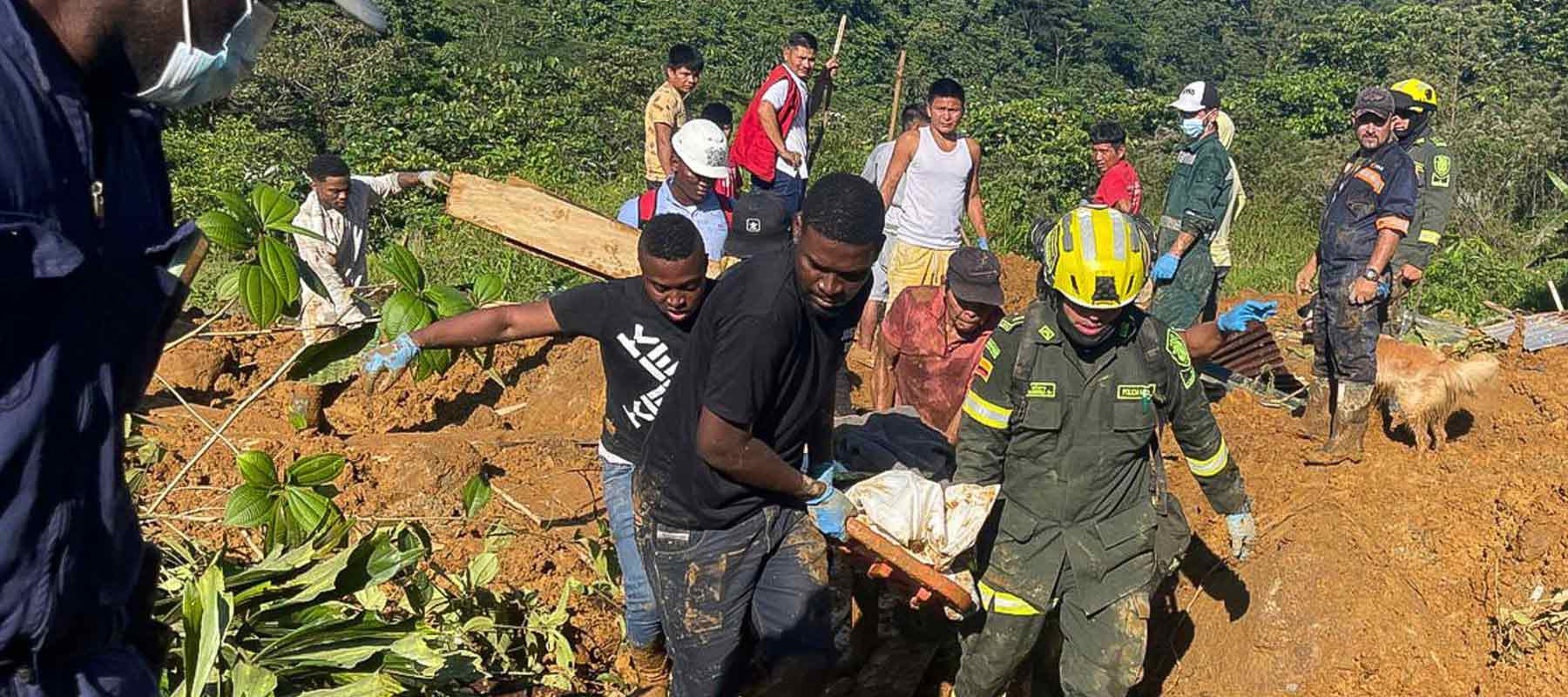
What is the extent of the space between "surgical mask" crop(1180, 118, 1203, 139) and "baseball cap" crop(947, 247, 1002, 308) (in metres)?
3.22

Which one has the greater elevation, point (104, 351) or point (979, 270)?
point (104, 351)

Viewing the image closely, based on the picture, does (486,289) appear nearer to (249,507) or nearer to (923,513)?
(249,507)

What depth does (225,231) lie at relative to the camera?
3.40 m

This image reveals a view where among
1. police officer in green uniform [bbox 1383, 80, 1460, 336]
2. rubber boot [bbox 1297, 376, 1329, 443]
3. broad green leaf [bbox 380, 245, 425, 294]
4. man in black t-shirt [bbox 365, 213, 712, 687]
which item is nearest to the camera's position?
man in black t-shirt [bbox 365, 213, 712, 687]

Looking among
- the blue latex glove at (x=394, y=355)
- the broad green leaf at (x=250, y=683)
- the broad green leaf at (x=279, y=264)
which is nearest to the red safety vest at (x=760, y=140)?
the blue latex glove at (x=394, y=355)

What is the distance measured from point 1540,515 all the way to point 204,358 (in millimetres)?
7047

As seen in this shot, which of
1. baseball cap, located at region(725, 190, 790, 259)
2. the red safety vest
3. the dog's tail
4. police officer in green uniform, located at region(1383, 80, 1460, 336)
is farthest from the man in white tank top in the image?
the dog's tail

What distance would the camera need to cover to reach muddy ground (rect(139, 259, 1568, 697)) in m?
4.93

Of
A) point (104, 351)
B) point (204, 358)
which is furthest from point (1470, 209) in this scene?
point (104, 351)

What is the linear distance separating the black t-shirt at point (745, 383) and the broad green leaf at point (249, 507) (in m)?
1.05

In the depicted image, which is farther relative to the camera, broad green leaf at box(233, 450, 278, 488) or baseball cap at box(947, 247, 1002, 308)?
baseball cap at box(947, 247, 1002, 308)

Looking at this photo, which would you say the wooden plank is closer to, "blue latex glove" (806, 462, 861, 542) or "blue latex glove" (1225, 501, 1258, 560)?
"blue latex glove" (806, 462, 861, 542)

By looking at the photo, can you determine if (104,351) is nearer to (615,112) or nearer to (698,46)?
(615,112)

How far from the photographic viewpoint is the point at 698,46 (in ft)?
93.7
